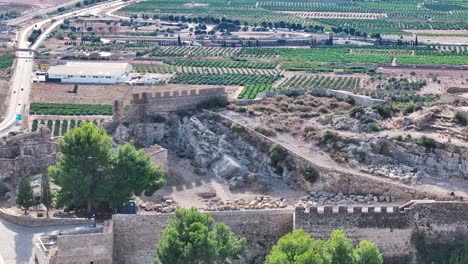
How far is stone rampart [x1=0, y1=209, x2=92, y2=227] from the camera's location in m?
37.2

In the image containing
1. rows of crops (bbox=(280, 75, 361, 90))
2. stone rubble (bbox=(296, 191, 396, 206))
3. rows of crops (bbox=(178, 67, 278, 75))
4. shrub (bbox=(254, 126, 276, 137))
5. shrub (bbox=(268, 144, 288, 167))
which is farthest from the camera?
rows of crops (bbox=(178, 67, 278, 75))

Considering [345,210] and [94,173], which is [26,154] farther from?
[345,210]

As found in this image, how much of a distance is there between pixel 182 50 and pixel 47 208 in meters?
72.6

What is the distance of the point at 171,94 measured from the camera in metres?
49.4

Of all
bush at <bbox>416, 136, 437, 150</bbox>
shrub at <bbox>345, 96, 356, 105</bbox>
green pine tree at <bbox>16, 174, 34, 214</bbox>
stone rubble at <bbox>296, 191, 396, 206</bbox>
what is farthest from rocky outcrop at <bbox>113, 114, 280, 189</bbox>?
green pine tree at <bbox>16, 174, 34, 214</bbox>

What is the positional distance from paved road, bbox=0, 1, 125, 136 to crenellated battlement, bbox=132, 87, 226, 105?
20.0m

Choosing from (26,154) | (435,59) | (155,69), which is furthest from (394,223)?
(435,59)

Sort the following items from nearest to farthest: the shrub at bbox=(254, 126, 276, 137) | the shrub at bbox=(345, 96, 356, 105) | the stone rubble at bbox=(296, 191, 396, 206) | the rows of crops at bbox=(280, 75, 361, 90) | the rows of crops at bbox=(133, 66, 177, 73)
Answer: the stone rubble at bbox=(296, 191, 396, 206), the shrub at bbox=(254, 126, 276, 137), the shrub at bbox=(345, 96, 356, 105), the rows of crops at bbox=(280, 75, 361, 90), the rows of crops at bbox=(133, 66, 177, 73)

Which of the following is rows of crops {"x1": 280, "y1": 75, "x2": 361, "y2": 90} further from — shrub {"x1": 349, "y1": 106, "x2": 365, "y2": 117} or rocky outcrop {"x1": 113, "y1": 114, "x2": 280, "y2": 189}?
rocky outcrop {"x1": 113, "y1": 114, "x2": 280, "y2": 189}

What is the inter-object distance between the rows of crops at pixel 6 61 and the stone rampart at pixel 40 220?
62.7 meters

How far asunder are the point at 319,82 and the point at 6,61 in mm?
35568

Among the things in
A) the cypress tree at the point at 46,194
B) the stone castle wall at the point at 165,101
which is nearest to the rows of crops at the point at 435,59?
the stone castle wall at the point at 165,101

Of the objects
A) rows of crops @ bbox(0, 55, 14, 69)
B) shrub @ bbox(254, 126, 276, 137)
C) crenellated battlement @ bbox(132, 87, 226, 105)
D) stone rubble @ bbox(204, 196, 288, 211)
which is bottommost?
rows of crops @ bbox(0, 55, 14, 69)

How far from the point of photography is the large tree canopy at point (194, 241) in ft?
105
